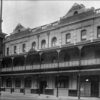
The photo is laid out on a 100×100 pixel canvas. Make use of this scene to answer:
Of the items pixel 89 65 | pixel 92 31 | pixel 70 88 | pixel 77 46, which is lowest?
pixel 70 88

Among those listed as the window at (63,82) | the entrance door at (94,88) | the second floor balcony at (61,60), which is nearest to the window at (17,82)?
the second floor balcony at (61,60)

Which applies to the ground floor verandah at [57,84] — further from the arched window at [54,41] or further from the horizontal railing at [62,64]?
the arched window at [54,41]

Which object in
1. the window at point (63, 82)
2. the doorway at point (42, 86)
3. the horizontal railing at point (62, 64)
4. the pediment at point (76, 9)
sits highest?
the pediment at point (76, 9)

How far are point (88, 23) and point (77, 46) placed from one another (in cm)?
454

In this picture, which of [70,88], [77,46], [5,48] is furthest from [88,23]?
[5,48]

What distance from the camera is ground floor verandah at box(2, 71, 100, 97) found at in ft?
99.5

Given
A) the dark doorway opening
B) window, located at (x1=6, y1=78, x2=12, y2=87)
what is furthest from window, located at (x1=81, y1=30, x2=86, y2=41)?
window, located at (x1=6, y1=78, x2=12, y2=87)

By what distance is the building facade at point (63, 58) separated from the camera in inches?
1188

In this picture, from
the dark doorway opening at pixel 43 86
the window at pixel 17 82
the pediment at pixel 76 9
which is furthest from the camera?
the window at pixel 17 82

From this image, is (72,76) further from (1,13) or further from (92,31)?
(1,13)

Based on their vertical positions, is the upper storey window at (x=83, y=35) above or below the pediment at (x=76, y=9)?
below

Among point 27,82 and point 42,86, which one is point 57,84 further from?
point 27,82

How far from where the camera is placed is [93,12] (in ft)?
107

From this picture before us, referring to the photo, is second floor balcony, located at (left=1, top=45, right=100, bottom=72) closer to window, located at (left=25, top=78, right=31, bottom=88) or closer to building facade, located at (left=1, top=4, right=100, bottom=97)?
building facade, located at (left=1, top=4, right=100, bottom=97)
